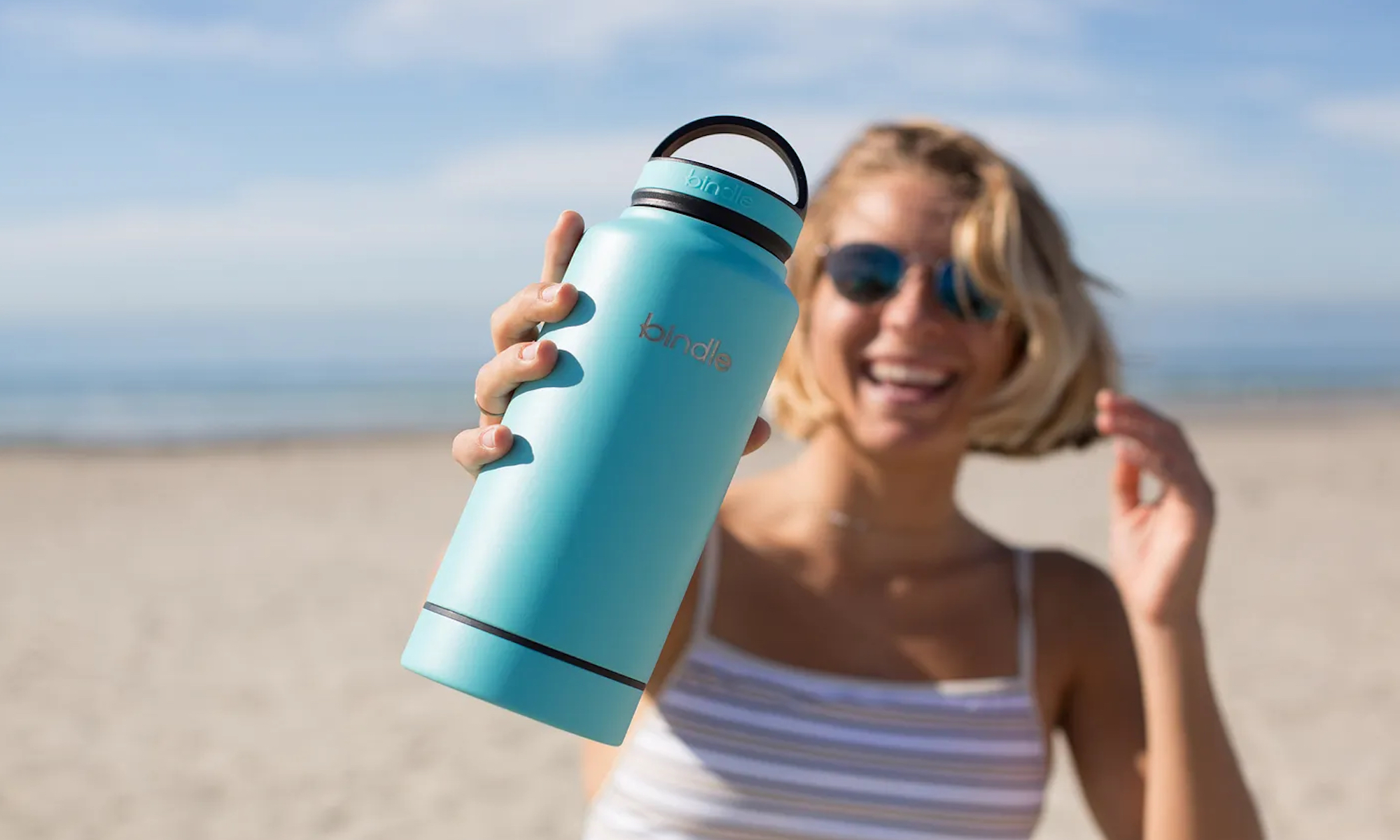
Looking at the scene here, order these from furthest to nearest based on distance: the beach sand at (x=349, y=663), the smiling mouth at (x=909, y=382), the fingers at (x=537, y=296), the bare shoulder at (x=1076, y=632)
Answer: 1. the beach sand at (x=349, y=663)
2. the bare shoulder at (x=1076, y=632)
3. the smiling mouth at (x=909, y=382)
4. the fingers at (x=537, y=296)

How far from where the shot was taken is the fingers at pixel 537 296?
1.34 metres

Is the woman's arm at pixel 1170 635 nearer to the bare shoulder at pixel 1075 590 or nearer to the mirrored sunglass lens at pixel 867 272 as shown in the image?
the bare shoulder at pixel 1075 590

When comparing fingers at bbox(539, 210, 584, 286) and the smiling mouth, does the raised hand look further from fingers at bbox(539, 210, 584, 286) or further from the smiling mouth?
fingers at bbox(539, 210, 584, 286)

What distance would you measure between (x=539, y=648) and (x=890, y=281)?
4.05 feet

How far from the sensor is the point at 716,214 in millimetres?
1254

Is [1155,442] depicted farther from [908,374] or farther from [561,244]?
[561,244]

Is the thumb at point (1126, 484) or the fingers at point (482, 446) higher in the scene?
the fingers at point (482, 446)

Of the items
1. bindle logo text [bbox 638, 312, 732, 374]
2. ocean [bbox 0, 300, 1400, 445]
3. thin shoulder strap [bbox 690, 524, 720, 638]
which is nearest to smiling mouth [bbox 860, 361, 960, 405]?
thin shoulder strap [bbox 690, 524, 720, 638]

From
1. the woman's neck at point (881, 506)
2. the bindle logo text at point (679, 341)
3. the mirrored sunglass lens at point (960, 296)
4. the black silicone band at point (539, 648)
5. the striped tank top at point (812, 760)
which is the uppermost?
the bindle logo text at point (679, 341)

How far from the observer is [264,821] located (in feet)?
19.8

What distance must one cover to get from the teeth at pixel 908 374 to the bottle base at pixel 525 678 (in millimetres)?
1106

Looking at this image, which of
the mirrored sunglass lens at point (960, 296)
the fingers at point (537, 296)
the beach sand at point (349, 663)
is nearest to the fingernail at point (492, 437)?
the fingers at point (537, 296)

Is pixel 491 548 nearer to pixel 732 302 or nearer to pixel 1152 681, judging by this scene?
pixel 732 302

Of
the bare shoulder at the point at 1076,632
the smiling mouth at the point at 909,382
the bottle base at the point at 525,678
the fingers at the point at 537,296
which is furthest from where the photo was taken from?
the bare shoulder at the point at 1076,632
